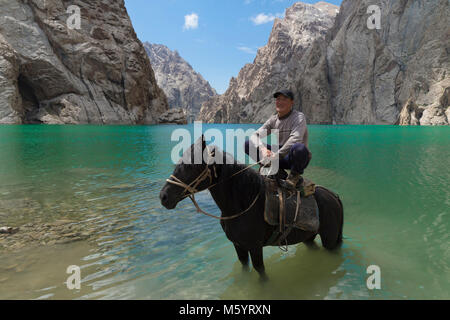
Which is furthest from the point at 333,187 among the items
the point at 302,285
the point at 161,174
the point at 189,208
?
the point at 161,174

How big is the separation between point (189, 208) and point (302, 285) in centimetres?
542

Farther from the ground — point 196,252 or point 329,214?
point 329,214

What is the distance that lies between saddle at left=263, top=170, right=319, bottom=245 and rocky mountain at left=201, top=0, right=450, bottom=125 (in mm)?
102238

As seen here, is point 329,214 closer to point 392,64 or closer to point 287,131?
point 287,131

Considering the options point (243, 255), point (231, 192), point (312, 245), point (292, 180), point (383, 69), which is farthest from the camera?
point (383, 69)

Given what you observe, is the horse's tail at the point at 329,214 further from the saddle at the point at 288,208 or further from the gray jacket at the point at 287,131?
the gray jacket at the point at 287,131

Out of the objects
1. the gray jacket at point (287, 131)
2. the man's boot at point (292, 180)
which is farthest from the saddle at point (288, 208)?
the gray jacket at point (287, 131)

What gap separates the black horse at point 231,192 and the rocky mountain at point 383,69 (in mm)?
103090

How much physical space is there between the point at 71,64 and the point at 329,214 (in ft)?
282

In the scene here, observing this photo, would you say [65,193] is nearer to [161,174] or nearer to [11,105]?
[161,174]

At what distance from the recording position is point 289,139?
13.0ft

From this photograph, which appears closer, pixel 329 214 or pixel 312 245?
pixel 329 214

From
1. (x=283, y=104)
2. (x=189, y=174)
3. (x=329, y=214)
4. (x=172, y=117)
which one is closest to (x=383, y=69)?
(x=172, y=117)
